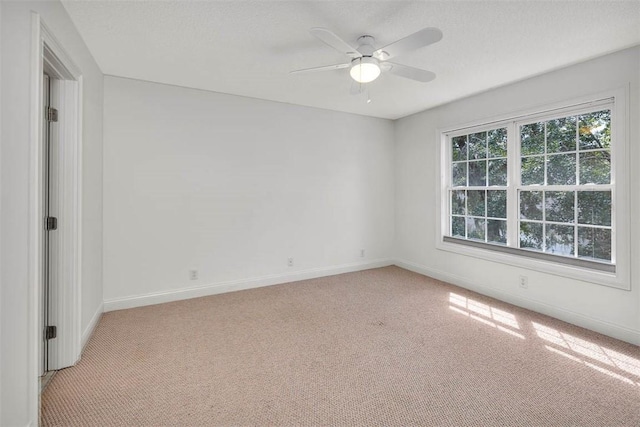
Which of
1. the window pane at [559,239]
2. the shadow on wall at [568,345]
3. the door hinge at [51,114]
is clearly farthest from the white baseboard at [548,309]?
the door hinge at [51,114]

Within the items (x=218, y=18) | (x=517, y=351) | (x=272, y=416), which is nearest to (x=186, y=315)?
(x=272, y=416)

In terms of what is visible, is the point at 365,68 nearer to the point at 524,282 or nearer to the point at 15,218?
the point at 15,218

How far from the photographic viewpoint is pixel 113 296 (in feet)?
10.6

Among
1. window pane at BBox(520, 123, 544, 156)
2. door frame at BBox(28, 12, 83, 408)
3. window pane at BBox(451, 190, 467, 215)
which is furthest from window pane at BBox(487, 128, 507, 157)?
door frame at BBox(28, 12, 83, 408)

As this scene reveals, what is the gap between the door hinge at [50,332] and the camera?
6.97ft

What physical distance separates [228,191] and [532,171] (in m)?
3.54

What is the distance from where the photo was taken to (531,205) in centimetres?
340

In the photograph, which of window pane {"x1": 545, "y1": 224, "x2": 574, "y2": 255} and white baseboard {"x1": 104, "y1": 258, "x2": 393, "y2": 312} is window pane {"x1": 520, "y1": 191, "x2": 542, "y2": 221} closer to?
window pane {"x1": 545, "y1": 224, "x2": 574, "y2": 255}

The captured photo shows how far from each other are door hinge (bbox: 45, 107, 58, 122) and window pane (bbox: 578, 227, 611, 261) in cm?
459

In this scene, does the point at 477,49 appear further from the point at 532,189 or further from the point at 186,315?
the point at 186,315

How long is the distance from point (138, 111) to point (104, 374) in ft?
8.44

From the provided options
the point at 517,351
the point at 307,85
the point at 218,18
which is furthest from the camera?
the point at 307,85

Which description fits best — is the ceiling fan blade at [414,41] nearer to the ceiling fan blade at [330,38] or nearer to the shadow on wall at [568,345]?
the ceiling fan blade at [330,38]

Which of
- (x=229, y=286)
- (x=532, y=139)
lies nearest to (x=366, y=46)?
(x=532, y=139)
